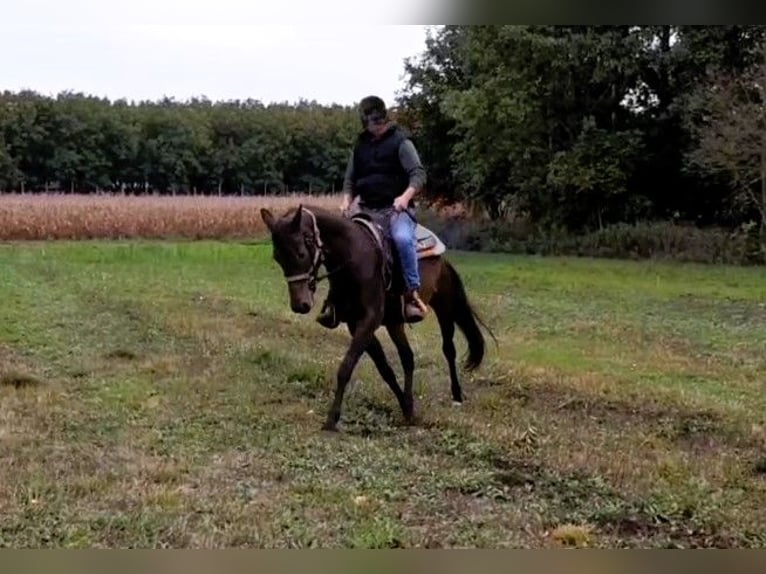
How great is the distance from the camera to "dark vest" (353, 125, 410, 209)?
2.47 m

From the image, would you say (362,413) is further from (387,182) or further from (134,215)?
(134,215)

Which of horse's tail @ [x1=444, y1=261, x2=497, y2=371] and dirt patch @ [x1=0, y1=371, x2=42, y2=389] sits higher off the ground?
horse's tail @ [x1=444, y1=261, x2=497, y2=371]

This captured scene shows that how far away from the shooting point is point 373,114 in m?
2.45

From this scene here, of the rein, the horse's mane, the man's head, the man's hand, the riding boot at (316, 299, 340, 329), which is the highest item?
the man's head

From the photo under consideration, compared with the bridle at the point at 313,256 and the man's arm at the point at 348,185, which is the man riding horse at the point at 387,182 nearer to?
the man's arm at the point at 348,185

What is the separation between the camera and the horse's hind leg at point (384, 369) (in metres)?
2.62

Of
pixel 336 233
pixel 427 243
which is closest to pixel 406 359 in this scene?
pixel 427 243

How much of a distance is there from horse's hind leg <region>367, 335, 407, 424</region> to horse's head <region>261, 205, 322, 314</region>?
12.4 inches

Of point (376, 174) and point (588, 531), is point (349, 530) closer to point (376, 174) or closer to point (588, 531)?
point (588, 531)

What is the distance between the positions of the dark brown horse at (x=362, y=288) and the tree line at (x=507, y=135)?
0.54 ft

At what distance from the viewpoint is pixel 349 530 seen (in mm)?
2152

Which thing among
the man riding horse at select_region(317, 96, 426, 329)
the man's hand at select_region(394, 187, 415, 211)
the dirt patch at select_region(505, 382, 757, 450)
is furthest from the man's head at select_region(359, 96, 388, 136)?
the dirt patch at select_region(505, 382, 757, 450)

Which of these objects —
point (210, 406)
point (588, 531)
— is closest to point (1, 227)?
point (210, 406)

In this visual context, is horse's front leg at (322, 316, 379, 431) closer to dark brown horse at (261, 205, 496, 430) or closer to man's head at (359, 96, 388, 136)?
dark brown horse at (261, 205, 496, 430)
